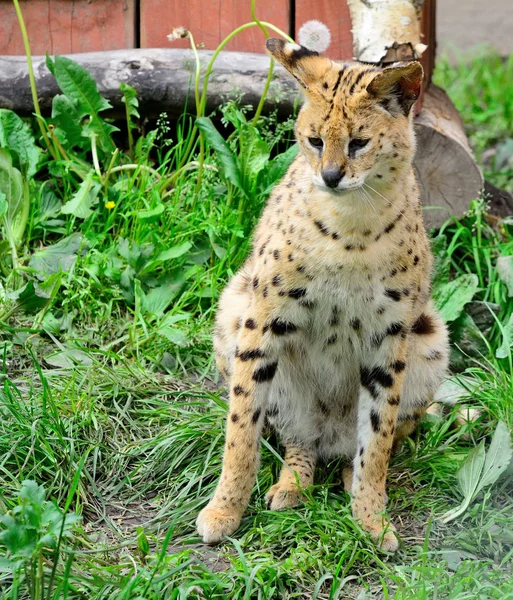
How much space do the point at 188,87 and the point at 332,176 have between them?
87.5 inches

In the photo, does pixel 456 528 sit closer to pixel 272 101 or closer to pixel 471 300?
pixel 471 300

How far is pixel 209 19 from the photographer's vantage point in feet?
18.0

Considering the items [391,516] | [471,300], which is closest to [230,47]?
[471,300]

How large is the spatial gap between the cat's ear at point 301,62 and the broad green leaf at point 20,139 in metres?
2.07

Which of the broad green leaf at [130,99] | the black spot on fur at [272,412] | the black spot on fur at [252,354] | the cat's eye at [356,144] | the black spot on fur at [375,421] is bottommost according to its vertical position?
the black spot on fur at [272,412]

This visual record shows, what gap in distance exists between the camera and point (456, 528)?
3.71 meters

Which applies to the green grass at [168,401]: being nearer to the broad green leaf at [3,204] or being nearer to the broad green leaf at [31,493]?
the broad green leaf at [31,493]

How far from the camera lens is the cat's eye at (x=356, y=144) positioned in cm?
332

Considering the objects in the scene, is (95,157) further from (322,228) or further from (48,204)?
(322,228)

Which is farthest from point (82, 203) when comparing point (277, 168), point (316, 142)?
point (316, 142)

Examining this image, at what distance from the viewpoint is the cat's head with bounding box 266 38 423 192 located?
3.29 m

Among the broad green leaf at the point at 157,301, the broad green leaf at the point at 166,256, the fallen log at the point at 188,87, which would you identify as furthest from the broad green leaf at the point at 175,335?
the fallen log at the point at 188,87

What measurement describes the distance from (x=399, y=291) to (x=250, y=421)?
0.78 metres

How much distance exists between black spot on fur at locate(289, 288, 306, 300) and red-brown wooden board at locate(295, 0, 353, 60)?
2.27 meters
